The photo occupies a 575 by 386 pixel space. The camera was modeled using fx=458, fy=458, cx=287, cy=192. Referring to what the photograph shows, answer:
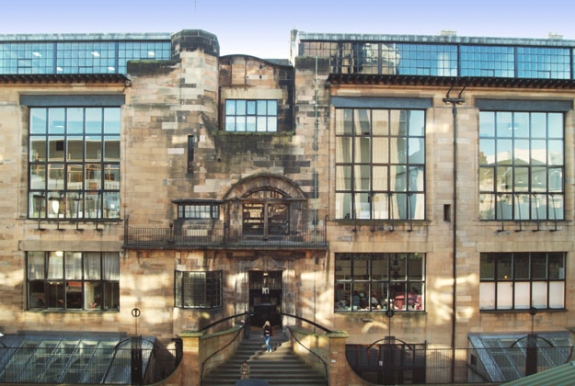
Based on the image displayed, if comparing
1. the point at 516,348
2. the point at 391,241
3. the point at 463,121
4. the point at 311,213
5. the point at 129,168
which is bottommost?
the point at 516,348

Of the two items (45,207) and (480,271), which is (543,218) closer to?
(480,271)

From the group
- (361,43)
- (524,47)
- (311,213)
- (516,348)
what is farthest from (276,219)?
(524,47)

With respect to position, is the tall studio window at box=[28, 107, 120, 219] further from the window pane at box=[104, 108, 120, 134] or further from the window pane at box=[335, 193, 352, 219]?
the window pane at box=[335, 193, 352, 219]

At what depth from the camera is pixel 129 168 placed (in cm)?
2083

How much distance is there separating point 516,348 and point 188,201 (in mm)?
15807

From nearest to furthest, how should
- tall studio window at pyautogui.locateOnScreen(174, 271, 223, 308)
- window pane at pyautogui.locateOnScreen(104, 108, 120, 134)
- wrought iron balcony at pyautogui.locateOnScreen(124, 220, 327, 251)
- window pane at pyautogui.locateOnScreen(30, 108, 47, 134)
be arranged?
tall studio window at pyautogui.locateOnScreen(174, 271, 223, 308) → wrought iron balcony at pyautogui.locateOnScreen(124, 220, 327, 251) → window pane at pyautogui.locateOnScreen(104, 108, 120, 134) → window pane at pyautogui.locateOnScreen(30, 108, 47, 134)

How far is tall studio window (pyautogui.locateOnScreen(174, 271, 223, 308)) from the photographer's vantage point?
2000 cm

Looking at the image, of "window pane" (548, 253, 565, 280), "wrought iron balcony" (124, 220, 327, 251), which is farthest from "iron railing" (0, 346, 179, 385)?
"window pane" (548, 253, 565, 280)

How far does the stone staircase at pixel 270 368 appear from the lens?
58.6ft

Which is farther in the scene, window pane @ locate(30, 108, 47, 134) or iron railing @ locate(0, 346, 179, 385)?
window pane @ locate(30, 108, 47, 134)

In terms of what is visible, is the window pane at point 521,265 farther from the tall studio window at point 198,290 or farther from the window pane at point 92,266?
the window pane at point 92,266

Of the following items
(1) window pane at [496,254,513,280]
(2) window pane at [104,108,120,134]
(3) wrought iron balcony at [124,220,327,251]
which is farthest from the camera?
(1) window pane at [496,254,513,280]

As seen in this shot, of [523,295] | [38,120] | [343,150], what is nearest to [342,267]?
[343,150]

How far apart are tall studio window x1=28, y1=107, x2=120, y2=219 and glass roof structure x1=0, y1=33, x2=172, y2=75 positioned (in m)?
2.39
